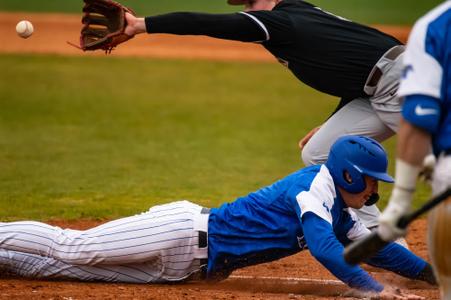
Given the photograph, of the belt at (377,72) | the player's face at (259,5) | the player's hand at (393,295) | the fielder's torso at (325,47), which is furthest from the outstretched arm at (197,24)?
the player's hand at (393,295)

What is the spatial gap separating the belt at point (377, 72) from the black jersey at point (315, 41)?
0.10ft

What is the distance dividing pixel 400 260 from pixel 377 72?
1324mm

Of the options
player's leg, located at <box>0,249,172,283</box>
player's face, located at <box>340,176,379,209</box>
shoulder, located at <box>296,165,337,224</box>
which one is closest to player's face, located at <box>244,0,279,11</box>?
shoulder, located at <box>296,165,337,224</box>

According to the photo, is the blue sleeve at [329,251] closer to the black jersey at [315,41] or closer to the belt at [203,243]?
the belt at [203,243]

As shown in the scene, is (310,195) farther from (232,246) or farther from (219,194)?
(219,194)

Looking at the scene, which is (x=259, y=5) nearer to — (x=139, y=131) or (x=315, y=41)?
(x=315, y=41)

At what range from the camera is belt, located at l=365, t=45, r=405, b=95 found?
20.5ft

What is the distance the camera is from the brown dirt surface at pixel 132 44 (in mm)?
20844

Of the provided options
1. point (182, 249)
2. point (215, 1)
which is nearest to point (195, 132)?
point (182, 249)

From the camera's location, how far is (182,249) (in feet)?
18.5

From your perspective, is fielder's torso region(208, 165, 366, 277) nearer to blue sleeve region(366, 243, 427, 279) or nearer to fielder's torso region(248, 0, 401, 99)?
blue sleeve region(366, 243, 427, 279)

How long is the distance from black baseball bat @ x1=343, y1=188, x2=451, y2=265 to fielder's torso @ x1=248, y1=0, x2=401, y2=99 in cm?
218

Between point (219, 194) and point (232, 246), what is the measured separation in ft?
12.4

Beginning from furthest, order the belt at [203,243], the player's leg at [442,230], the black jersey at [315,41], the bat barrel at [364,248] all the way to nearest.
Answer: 1. the black jersey at [315,41]
2. the belt at [203,243]
3. the bat barrel at [364,248]
4. the player's leg at [442,230]
